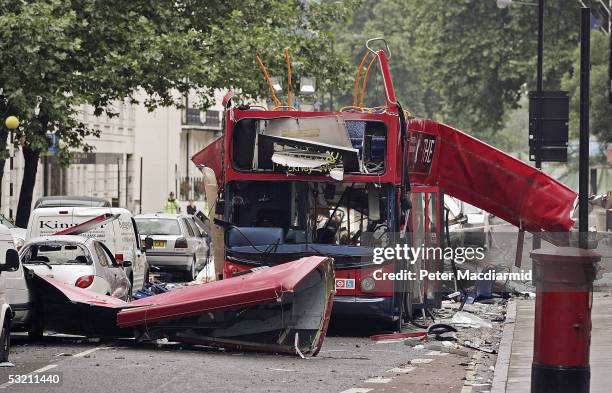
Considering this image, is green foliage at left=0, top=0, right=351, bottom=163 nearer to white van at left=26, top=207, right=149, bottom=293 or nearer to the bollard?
white van at left=26, top=207, right=149, bottom=293

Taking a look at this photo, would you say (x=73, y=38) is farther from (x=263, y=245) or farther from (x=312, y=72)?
(x=263, y=245)

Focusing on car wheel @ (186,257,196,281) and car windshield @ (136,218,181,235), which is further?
car windshield @ (136,218,181,235)

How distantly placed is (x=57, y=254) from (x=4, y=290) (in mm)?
6104

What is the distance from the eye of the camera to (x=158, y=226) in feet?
108

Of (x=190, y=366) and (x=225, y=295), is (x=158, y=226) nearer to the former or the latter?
(x=225, y=295)

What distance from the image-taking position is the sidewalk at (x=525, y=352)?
13.9 metres

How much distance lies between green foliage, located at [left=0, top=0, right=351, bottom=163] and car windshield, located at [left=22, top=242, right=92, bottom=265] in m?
12.0

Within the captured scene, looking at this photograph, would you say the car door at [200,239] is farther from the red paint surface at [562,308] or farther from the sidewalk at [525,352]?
the red paint surface at [562,308]

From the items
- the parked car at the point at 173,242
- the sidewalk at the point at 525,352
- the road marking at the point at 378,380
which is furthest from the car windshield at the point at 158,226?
the road marking at the point at 378,380

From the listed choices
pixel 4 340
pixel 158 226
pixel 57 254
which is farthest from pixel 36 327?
pixel 158 226

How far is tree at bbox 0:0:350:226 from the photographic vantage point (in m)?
32.9

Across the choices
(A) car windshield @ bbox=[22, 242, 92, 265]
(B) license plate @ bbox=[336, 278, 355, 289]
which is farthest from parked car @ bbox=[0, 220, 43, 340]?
(B) license plate @ bbox=[336, 278, 355, 289]

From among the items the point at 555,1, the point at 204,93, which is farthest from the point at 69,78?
the point at 555,1

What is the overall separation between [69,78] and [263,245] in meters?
16.2
